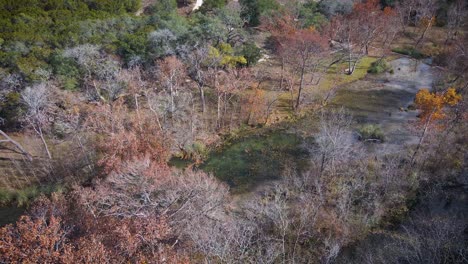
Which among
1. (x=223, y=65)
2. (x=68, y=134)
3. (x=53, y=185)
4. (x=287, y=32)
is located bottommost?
(x=53, y=185)

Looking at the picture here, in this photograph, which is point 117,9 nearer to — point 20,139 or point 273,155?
point 20,139

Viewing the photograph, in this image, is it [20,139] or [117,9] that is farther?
[117,9]

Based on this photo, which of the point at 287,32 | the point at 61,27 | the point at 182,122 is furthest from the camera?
the point at 287,32

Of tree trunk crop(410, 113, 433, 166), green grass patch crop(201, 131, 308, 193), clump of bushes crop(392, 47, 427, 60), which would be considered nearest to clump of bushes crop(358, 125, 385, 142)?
tree trunk crop(410, 113, 433, 166)

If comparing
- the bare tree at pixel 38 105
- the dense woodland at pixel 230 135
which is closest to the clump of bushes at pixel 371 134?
the dense woodland at pixel 230 135

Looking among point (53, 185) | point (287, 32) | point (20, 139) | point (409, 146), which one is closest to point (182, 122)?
point (53, 185)

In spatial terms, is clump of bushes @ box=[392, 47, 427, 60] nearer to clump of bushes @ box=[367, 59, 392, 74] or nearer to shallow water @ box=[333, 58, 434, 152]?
shallow water @ box=[333, 58, 434, 152]

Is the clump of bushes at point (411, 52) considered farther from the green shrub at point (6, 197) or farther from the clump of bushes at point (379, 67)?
the green shrub at point (6, 197)
